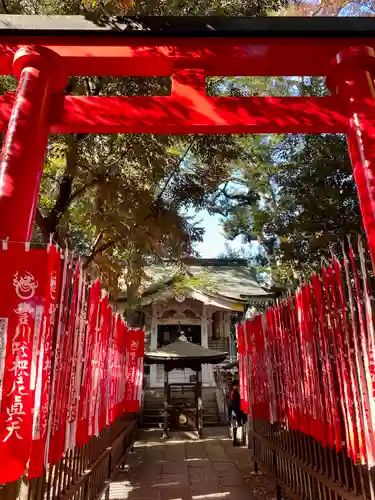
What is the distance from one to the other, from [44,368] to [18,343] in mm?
250

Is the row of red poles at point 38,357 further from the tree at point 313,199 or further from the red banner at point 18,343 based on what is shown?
the tree at point 313,199

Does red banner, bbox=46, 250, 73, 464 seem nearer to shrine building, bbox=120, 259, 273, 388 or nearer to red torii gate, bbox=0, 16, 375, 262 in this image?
red torii gate, bbox=0, 16, 375, 262

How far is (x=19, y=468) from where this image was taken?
92.4 inches

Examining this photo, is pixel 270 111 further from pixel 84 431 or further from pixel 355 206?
pixel 355 206

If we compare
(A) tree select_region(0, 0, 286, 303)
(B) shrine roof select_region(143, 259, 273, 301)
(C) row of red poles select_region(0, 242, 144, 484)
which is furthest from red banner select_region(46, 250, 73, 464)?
(B) shrine roof select_region(143, 259, 273, 301)

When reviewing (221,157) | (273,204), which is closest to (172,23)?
(221,157)

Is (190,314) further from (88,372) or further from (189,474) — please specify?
(88,372)

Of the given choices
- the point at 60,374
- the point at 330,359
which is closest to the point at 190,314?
Result: the point at 330,359

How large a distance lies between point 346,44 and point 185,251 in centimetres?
583

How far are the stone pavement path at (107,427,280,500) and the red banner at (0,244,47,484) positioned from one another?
4646mm

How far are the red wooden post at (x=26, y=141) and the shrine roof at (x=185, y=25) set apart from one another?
28 centimetres

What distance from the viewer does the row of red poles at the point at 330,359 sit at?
2967 mm

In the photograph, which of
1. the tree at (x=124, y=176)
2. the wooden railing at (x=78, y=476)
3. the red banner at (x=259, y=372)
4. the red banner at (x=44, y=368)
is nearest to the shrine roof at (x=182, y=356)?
the tree at (x=124, y=176)

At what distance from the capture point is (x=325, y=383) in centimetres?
367
